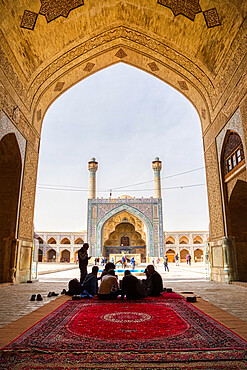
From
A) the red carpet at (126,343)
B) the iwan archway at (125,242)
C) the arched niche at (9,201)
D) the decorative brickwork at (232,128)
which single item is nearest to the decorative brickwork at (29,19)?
the arched niche at (9,201)

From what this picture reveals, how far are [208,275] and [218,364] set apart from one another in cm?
586

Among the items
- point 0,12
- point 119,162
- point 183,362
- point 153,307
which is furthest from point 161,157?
point 183,362

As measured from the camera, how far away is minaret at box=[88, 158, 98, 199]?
2248 centimetres

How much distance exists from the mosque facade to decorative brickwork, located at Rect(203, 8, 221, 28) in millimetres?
13550

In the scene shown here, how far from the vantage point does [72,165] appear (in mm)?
24109

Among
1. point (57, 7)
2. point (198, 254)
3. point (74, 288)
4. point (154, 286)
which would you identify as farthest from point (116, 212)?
point (154, 286)

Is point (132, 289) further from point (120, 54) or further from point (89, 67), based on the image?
point (120, 54)

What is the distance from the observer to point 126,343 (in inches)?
67.0

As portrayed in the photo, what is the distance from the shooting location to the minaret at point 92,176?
22.5 metres

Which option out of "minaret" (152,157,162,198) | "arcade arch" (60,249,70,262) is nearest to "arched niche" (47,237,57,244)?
"arcade arch" (60,249,70,262)

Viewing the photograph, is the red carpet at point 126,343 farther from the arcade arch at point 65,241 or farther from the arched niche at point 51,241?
the arched niche at point 51,241

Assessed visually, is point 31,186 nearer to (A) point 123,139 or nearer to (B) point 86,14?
(B) point 86,14

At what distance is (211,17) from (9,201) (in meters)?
5.63

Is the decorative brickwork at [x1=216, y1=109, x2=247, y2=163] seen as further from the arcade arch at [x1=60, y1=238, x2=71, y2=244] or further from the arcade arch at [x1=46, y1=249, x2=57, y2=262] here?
the arcade arch at [x1=46, y1=249, x2=57, y2=262]
